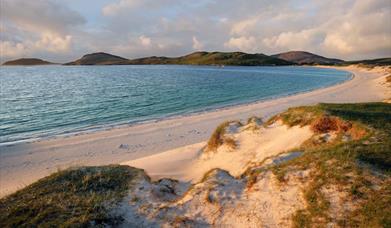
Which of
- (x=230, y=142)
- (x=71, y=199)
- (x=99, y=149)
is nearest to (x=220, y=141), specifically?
(x=230, y=142)

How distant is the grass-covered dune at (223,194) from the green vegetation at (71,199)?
3cm

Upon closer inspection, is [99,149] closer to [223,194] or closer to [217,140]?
[217,140]

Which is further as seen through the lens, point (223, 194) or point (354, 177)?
point (223, 194)

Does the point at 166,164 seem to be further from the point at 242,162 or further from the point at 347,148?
the point at 347,148

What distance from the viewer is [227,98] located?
4862 cm

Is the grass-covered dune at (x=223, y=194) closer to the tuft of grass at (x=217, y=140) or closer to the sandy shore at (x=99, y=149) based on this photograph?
the sandy shore at (x=99, y=149)

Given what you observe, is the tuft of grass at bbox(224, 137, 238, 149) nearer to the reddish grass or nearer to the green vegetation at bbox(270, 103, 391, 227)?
the reddish grass

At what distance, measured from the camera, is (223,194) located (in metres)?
8.86

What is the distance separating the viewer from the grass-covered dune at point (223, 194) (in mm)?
7156

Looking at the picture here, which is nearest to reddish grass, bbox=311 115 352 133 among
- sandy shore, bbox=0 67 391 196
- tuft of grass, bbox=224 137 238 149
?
tuft of grass, bbox=224 137 238 149

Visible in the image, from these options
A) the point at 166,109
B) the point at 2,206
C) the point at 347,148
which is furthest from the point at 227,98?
the point at 2,206

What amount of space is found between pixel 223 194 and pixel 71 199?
17.1 feet

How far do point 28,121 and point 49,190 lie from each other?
2653 centimetres

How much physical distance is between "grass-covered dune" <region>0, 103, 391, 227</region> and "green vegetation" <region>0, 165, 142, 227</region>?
0.09 ft
